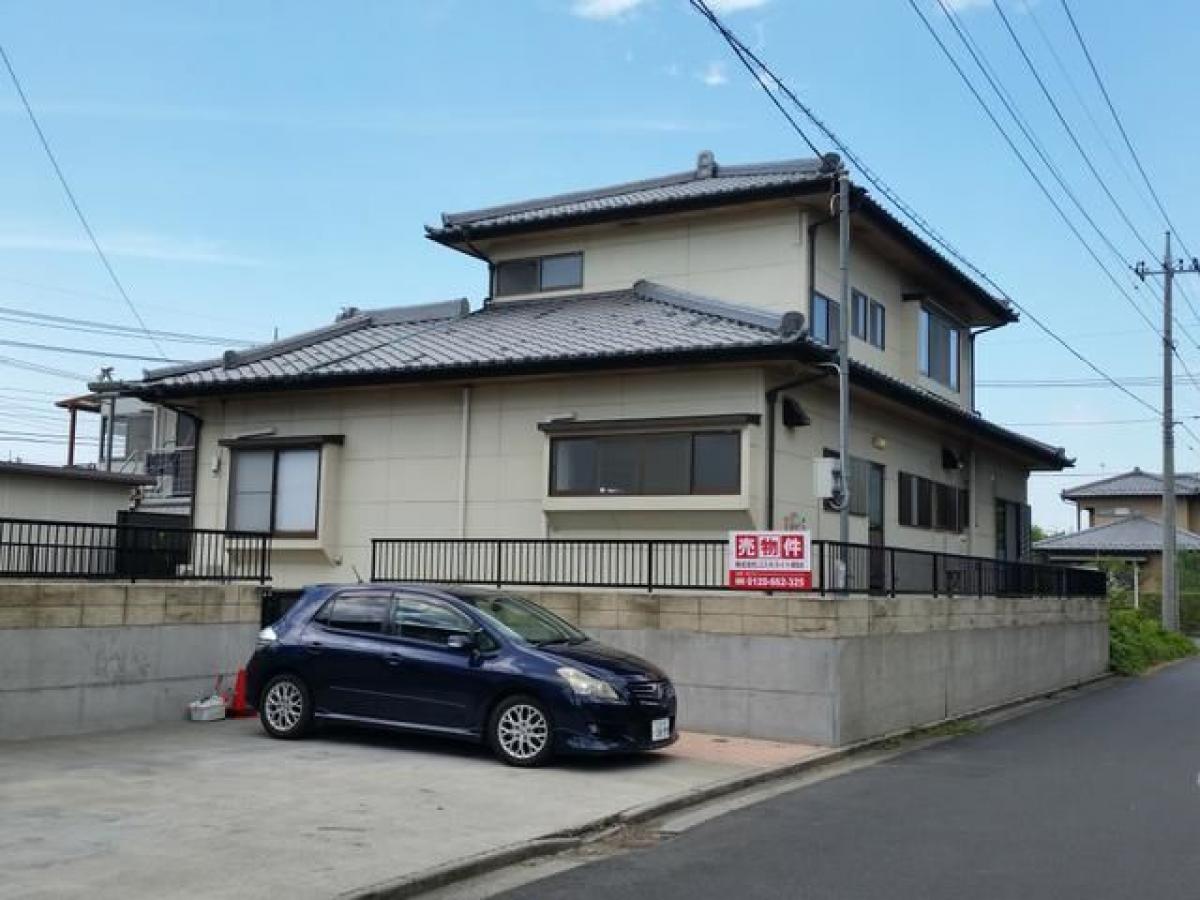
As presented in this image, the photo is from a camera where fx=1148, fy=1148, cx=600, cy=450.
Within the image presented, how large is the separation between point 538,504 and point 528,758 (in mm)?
6715

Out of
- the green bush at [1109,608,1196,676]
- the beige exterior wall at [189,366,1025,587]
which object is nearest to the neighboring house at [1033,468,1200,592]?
the green bush at [1109,608,1196,676]

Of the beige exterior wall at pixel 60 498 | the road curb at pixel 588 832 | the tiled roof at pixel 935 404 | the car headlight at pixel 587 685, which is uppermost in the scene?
Result: the tiled roof at pixel 935 404

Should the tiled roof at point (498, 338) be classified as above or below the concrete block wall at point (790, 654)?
above

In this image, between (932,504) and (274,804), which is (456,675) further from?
(932,504)

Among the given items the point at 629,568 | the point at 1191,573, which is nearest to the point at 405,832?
the point at 629,568

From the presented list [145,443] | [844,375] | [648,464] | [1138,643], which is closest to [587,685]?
[648,464]

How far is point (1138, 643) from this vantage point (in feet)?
92.6

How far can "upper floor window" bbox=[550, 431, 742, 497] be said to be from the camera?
15250mm

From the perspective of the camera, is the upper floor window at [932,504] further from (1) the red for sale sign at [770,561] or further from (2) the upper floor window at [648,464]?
(1) the red for sale sign at [770,561]

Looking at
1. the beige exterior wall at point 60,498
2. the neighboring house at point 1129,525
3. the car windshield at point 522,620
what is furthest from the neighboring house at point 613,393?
the neighboring house at point 1129,525

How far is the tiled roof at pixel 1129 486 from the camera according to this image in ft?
201

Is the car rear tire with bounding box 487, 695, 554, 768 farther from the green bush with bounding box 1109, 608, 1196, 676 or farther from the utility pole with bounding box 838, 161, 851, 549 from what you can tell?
the green bush with bounding box 1109, 608, 1196, 676

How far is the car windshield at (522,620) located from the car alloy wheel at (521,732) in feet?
2.05

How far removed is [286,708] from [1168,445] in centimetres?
2944
